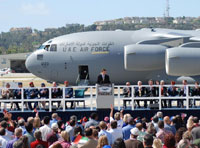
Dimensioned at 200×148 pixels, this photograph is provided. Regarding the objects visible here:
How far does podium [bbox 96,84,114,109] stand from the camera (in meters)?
22.1

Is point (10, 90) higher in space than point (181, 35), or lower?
lower

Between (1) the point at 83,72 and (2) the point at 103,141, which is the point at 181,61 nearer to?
(1) the point at 83,72

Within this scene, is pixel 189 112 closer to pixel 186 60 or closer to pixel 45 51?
pixel 186 60

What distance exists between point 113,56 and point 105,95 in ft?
31.5

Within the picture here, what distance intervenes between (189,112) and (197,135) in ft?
31.5

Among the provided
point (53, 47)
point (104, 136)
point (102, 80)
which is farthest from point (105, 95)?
point (104, 136)

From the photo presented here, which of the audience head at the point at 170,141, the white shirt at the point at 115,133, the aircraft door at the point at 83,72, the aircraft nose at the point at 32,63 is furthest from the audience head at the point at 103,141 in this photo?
the aircraft nose at the point at 32,63

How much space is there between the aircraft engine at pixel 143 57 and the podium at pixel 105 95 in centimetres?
833

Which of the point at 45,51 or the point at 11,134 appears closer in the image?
the point at 11,134

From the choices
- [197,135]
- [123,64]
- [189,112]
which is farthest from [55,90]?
[197,135]

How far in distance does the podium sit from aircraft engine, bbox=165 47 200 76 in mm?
8239

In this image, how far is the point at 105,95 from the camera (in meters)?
22.2

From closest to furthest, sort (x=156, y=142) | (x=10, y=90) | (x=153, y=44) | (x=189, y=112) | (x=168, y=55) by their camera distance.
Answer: (x=156, y=142), (x=189, y=112), (x=10, y=90), (x=168, y=55), (x=153, y=44)

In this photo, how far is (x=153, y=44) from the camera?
31.5 m
